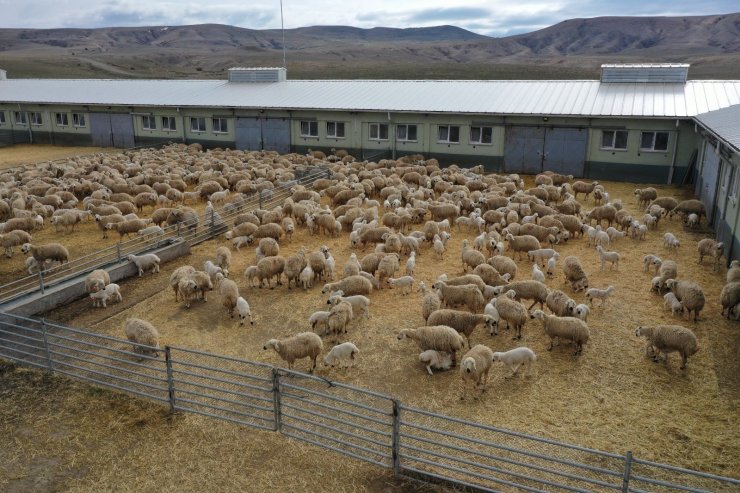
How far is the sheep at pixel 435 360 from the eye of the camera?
11984 mm

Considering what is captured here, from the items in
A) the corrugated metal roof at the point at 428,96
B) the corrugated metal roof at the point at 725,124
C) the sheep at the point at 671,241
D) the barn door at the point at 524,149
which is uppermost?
the corrugated metal roof at the point at 428,96

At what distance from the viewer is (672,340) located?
39.2ft

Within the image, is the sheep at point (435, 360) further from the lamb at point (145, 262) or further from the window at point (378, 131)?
the window at point (378, 131)

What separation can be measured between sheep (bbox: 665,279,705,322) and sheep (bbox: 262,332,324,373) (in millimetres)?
9501

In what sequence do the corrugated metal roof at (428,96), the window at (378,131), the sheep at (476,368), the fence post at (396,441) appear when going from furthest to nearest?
1. the window at (378,131)
2. the corrugated metal roof at (428,96)
3. the sheep at (476,368)
4. the fence post at (396,441)

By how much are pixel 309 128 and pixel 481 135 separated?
12329mm

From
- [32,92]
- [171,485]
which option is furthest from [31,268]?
[32,92]

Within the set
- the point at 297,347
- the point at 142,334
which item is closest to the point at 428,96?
the point at 297,347

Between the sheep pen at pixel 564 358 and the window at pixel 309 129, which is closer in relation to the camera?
the sheep pen at pixel 564 358

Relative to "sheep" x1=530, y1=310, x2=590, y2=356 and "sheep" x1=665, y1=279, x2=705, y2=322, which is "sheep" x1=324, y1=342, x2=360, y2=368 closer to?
"sheep" x1=530, y1=310, x2=590, y2=356

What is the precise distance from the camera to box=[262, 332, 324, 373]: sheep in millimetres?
11992

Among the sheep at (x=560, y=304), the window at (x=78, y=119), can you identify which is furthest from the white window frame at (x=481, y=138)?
the window at (x=78, y=119)

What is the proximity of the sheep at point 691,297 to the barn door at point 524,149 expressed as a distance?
20.1 meters

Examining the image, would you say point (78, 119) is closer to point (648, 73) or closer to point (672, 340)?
point (648, 73)
